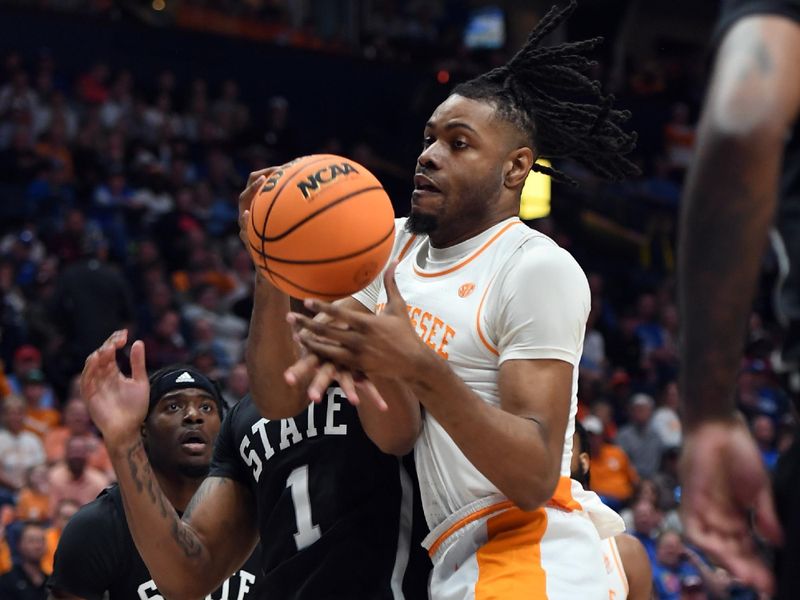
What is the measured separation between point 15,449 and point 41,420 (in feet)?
1.91

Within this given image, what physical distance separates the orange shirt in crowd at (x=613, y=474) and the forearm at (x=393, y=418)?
8.45 meters

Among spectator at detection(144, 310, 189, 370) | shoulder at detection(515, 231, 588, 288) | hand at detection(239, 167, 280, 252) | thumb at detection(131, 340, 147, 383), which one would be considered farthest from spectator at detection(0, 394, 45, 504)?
shoulder at detection(515, 231, 588, 288)

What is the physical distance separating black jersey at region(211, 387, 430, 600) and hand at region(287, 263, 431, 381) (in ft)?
3.30

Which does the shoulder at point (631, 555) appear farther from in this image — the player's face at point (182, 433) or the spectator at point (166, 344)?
the spectator at point (166, 344)

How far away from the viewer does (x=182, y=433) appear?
470cm

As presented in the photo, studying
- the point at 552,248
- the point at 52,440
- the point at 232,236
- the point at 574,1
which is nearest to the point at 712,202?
the point at 552,248

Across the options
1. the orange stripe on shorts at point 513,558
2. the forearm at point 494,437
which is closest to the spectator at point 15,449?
the orange stripe on shorts at point 513,558

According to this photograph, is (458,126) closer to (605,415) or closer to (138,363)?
(138,363)

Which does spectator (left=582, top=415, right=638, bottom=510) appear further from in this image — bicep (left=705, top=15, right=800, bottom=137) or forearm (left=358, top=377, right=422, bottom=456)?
bicep (left=705, top=15, right=800, bottom=137)

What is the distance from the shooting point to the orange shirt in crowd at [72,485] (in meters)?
8.95

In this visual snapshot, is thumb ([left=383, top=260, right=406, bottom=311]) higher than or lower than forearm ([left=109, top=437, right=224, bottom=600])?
higher

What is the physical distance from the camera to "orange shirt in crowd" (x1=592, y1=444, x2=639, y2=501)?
11.8m

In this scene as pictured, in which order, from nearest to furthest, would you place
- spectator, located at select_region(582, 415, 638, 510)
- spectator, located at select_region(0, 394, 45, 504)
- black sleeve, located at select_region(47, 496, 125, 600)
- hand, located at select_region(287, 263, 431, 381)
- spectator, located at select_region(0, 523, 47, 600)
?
1. hand, located at select_region(287, 263, 431, 381)
2. black sleeve, located at select_region(47, 496, 125, 600)
3. spectator, located at select_region(0, 523, 47, 600)
4. spectator, located at select_region(0, 394, 45, 504)
5. spectator, located at select_region(582, 415, 638, 510)

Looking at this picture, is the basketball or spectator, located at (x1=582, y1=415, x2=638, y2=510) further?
spectator, located at (x1=582, y1=415, x2=638, y2=510)
